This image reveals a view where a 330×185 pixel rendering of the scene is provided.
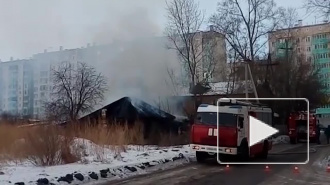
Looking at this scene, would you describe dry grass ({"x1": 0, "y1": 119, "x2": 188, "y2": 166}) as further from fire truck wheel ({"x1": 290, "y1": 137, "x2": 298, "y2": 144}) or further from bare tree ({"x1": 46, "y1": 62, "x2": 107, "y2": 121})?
fire truck wheel ({"x1": 290, "y1": 137, "x2": 298, "y2": 144})

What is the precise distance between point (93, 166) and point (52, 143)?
1.77 metres

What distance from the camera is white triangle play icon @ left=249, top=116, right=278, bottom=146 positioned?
20825mm

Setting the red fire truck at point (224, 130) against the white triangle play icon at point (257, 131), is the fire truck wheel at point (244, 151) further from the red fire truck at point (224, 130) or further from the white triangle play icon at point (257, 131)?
the white triangle play icon at point (257, 131)

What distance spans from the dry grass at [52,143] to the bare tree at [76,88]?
47.2ft

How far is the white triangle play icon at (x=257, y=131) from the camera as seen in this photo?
20825 millimetres

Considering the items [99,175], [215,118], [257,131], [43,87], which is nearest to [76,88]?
[43,87]

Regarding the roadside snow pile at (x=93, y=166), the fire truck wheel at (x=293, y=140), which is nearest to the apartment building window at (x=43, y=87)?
the roadside snow pile at (x=93, y=166)

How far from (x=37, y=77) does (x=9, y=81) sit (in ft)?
8.36

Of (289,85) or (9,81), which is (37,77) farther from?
(289,85)

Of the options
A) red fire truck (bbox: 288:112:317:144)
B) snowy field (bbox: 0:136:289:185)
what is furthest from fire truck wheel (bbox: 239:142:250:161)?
red fire truck (bbox: 288:112:317:144)

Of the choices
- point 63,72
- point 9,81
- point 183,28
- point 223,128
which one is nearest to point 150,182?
point 223,128

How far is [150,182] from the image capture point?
14203 mm

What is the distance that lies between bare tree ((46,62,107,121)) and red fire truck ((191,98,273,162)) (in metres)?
16.1

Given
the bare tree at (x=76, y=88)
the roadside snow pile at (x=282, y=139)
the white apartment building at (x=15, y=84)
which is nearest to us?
the white apartment building at (x=15, y=84)
